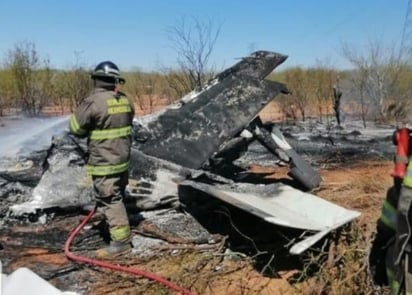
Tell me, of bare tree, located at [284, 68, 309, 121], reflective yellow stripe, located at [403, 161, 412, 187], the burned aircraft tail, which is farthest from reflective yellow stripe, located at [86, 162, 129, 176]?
bare tree, located at [284, 68, 309, 121]

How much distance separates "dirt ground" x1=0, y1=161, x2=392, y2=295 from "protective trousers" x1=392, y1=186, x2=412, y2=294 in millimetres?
1557

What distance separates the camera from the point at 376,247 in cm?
257

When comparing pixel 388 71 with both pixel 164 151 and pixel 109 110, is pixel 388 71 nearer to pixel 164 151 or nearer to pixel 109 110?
pixel 164 151

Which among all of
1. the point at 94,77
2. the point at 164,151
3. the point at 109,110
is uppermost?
the point at 94,77

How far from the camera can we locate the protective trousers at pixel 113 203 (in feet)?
15.9

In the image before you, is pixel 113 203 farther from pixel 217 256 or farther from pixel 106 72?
pixel 106 72

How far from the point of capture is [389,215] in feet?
7.81

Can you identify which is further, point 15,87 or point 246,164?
point 15,87

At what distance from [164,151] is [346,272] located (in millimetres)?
2978

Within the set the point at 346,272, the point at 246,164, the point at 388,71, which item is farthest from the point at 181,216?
the point at 388,71

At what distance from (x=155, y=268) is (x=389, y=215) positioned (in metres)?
2.55

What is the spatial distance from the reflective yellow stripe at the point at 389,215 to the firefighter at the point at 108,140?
115 inches

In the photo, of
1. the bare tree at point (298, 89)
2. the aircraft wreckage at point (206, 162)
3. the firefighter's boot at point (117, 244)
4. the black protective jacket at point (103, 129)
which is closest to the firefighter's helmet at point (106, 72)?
the black protective jacket at point (103, 129)

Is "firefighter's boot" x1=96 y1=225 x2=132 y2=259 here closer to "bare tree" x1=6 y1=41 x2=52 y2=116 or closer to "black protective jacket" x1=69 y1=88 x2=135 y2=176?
"black protective jacket" x1=69 y1=88 x2=135 y2=176
